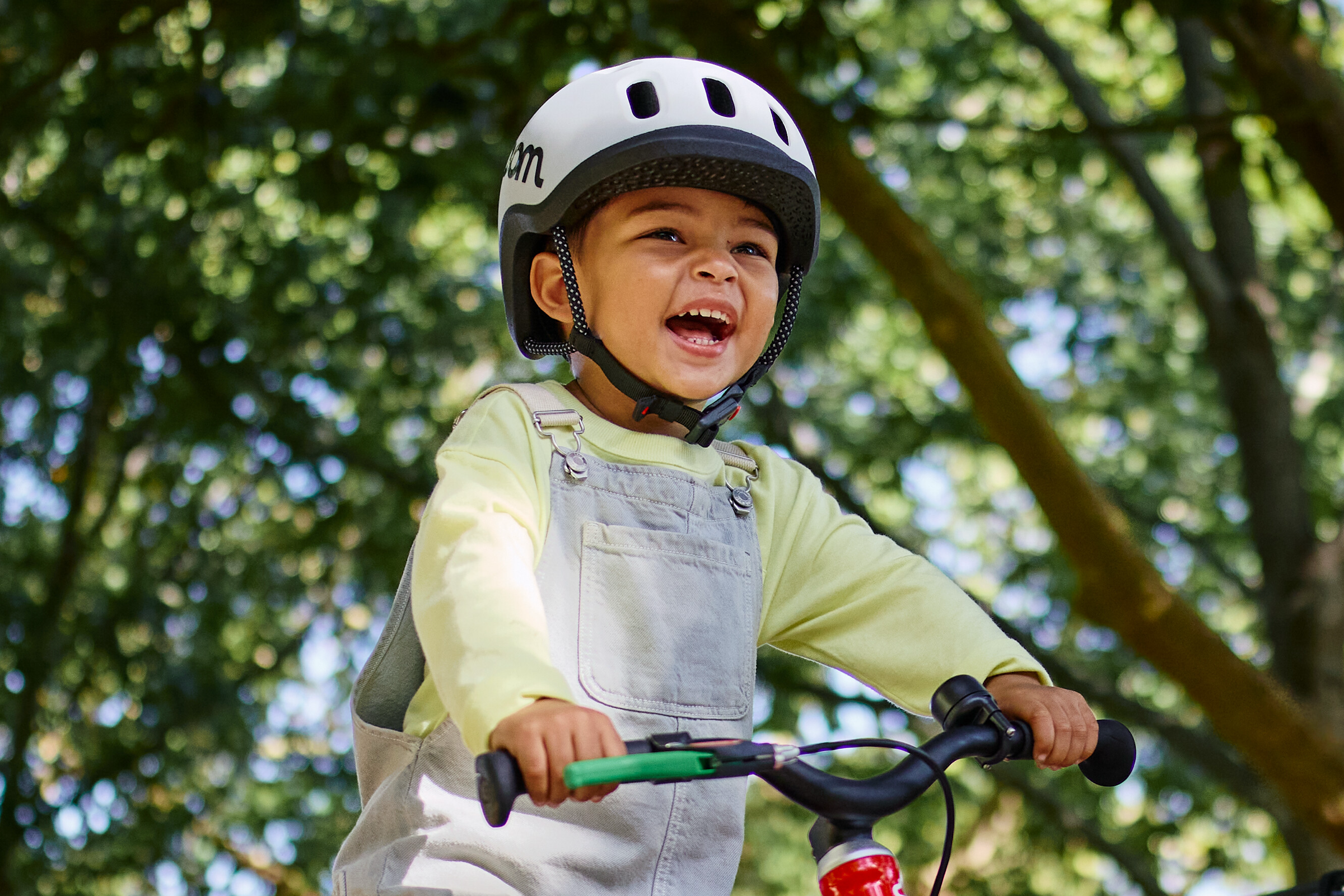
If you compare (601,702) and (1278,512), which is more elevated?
(1278,512)

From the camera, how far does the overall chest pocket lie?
2115mm

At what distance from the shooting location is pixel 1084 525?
4391 mm

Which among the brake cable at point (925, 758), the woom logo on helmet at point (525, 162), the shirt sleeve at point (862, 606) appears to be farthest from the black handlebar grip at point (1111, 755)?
the woom logo on helmet at point (525, 162)

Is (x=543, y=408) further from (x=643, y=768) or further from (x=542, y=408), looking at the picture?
(x=643, y=768)

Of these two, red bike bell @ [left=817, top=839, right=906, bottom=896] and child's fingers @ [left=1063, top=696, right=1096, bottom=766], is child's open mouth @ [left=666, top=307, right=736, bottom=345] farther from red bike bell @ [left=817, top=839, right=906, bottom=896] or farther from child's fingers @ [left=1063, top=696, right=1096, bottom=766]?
red bike bell @ [left=817, top=839, right=906, bottom=896]

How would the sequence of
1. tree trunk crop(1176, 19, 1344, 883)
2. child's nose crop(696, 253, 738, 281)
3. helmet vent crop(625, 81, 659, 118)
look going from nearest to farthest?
child's nose crop(696, 253, 738, 281) < helmet vent crop(625, 81, 659, 118) < tree trunk crop(1176, 19, 1344, 883)

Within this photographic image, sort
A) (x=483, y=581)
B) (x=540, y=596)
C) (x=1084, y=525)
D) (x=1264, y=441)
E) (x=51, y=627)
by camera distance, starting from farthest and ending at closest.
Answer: (x=51, y=627), (x=1264, y=441), (x=1084, y=525), (x=540, y=596), (x=483, y=581)

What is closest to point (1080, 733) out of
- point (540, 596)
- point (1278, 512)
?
point (540, 596)

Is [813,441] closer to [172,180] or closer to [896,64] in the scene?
[896,64]

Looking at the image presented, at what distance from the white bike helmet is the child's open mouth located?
0.32ft

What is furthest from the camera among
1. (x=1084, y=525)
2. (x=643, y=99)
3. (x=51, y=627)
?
(x=51, y=627)

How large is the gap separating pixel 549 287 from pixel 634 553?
26.3 inches

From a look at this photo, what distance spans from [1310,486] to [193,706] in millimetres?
6294

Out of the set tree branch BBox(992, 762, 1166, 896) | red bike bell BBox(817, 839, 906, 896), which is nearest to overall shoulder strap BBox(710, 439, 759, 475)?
red bike bell BBox(817, 839, 906, 896)
